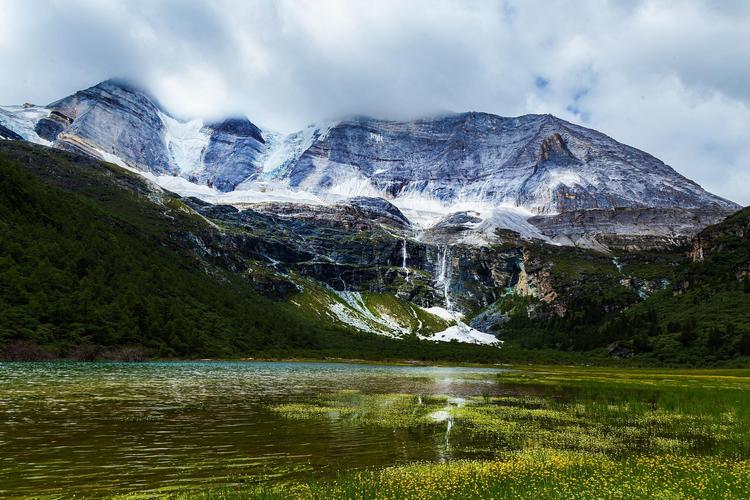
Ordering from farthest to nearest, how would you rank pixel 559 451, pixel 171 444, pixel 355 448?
pixel 355 448 → pixel 559 451 → pixel 171 444

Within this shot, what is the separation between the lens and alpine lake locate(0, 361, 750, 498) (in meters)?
20.9

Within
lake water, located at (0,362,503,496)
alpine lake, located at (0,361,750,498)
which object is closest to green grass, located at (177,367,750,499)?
alpine lake, located at (0,361,750,498)

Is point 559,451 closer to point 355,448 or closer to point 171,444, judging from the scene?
point 355,448

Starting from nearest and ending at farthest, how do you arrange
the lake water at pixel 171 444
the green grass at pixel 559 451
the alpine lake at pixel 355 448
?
the green grass at pixel 559 451, the alpine lake at pixel 355 448, the lake water at pixel 171 444

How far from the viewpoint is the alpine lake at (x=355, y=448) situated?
822 inches

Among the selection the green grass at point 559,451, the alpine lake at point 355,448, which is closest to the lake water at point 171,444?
the alpine lake at point 355,448

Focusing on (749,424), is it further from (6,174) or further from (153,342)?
(6,174)

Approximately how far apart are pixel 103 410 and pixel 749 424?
173ft

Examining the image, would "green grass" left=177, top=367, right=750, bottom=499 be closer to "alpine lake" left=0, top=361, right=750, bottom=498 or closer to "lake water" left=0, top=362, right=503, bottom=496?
"alpine lake" left=0, top=361, right=750, bottom=498

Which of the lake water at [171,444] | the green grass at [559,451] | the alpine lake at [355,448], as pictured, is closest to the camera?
the green grass at [559,451]

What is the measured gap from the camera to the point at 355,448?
3081 centimetres

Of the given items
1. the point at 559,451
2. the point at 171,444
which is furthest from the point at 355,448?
the point at 559,451

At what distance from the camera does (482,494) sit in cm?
2008

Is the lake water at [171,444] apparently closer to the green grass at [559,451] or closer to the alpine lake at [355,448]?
the alpine lake at [355,448]
